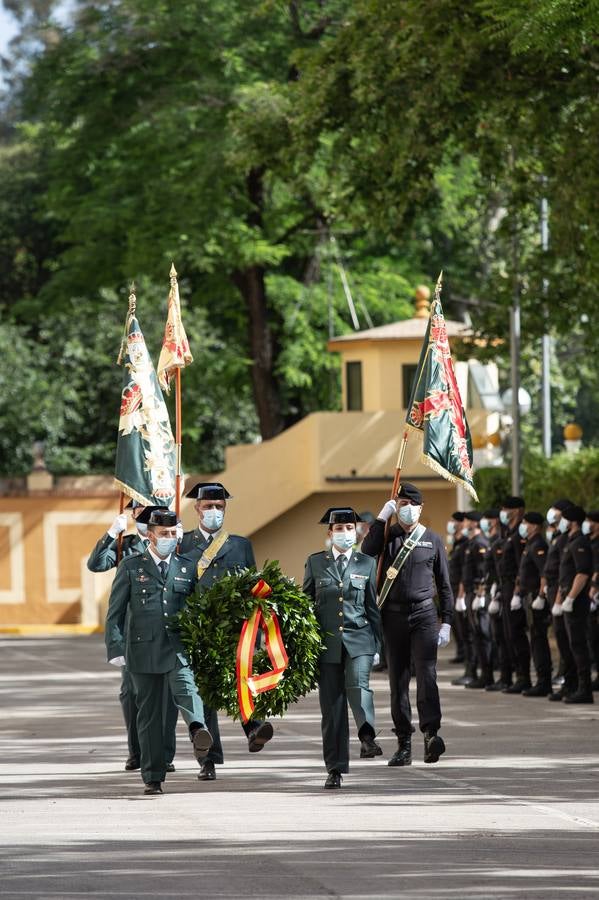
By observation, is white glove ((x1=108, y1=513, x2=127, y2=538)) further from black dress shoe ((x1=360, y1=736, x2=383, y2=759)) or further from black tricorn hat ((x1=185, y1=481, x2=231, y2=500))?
black dress shoe ((x1=360, y1=736, x2=383, y2=759))

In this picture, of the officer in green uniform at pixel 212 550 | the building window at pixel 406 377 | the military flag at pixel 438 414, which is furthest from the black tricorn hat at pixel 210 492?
the building window at pixel 406 377

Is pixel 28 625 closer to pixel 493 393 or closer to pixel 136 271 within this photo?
pixel 136 271

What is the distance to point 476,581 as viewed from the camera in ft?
74.4

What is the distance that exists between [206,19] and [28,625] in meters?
12.6

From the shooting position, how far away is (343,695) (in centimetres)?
1353

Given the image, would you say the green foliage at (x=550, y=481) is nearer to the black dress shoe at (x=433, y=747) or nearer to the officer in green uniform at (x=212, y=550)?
the black dress shoe at (x=433, y=747)

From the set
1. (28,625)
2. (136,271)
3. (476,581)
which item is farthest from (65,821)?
(28,625)

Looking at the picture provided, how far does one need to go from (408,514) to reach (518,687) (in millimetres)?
6981

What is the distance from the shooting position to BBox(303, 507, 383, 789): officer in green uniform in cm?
1349

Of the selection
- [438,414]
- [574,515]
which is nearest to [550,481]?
[574,515]

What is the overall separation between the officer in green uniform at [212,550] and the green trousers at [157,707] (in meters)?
0.33

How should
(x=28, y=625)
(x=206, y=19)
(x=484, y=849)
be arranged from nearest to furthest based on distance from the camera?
(x=484, y=849) → (x=206, y=19) → (x=28, y=625)

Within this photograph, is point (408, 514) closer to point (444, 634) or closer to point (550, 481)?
point (444, 634)

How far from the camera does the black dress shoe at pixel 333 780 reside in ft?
42.8
